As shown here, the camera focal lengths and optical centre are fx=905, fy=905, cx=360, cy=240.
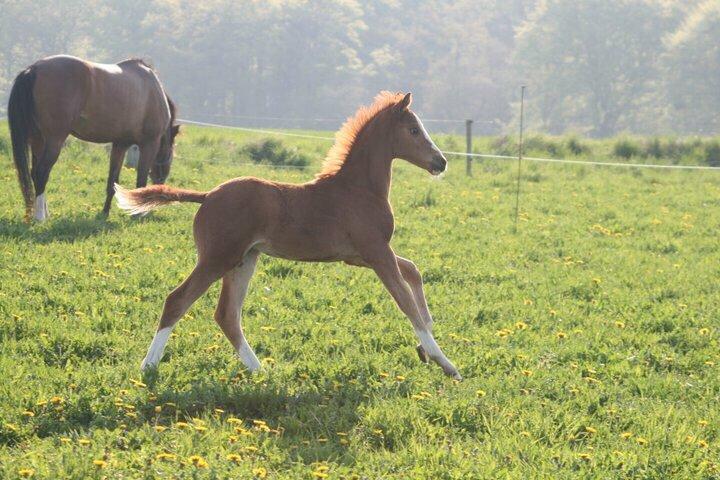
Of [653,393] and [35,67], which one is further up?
[35,67]

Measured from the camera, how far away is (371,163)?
21.5 feet

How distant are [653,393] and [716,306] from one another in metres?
3.04

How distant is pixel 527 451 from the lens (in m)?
4.86

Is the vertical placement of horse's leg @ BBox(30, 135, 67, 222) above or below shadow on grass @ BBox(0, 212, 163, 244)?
above

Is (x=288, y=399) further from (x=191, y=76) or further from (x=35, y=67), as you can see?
(x=191, y=76)

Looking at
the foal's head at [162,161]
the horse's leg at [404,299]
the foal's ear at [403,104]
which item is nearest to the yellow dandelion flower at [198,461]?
the horse's leg at [404,299]

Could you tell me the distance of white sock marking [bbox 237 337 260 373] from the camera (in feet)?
20.0

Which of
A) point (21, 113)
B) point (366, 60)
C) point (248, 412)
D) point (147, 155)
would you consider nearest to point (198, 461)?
point (248, 412)

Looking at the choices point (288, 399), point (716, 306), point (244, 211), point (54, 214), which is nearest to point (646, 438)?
point (288, 399)

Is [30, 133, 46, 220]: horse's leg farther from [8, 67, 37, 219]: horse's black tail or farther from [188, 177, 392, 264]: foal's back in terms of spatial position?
[188, 177, 392, 264]: foal's back

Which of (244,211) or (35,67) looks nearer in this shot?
(244,211)

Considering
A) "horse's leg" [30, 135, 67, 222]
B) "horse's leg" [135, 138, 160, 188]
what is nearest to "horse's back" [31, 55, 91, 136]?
"horse's leg" [30, 135, 67, 222]

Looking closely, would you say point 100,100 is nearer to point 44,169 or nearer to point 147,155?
point 147,155

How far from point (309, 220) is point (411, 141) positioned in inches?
43.1
